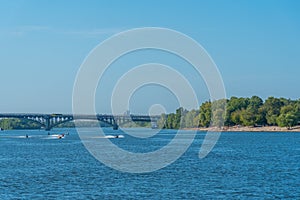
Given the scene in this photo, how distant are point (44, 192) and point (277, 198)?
66.0ft

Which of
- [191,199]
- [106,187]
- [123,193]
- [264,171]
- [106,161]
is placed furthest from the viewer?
[106,161]

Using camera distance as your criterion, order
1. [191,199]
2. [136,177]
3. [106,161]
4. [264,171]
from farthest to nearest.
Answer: [106,161] → [264,171] → [136,177] → [191,199]

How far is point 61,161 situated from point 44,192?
3311 cm

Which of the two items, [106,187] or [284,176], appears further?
[284,176]

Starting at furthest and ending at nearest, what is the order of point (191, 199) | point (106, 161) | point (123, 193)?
point (106, 161) → point (123, 193) → point (191, 199)

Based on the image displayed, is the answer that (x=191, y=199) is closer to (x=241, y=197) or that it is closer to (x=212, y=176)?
(x=241, y=197)

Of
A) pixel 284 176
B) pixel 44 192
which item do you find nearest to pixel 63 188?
pixel 44 192

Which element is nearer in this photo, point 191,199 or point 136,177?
point 191,199

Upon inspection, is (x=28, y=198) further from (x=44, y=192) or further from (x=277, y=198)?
(x=277, y=198)

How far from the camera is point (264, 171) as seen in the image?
66.7 m

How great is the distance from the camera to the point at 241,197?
156 feet

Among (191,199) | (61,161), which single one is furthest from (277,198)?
(61,161)

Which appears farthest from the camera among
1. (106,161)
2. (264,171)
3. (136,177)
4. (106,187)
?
(106,161)

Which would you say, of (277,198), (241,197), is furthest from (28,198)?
(277,198)
